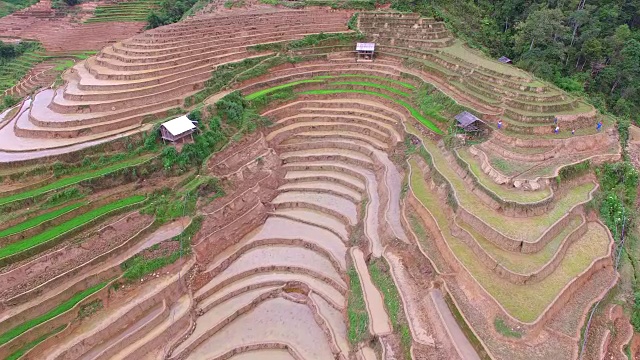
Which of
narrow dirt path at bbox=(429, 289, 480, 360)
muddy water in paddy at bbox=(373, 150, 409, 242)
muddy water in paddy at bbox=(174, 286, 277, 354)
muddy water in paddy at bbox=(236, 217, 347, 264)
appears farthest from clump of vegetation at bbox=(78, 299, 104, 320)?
narrow dirt path at bbox=(429, 289, 480, 360)

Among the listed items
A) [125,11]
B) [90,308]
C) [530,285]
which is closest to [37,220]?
[90,308]

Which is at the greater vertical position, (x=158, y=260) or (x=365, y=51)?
(x=365, y=51)

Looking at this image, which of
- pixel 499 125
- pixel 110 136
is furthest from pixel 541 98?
pixel 110 136

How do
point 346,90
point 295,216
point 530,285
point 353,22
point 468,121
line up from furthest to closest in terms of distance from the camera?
point 353,22, point 346,90, point 295,216, point 468,121, point 530,285

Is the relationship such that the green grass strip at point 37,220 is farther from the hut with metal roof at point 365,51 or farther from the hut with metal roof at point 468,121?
the hut with metal roof at point 365,51

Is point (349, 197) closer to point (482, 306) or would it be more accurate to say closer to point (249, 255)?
point (249, 255)

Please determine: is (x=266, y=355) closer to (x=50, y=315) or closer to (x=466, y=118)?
(x=50, y=315)

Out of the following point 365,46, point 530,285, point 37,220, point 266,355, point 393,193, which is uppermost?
point 365,46

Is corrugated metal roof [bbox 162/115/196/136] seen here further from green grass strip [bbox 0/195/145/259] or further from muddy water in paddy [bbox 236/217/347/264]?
muddy water in paddy [bbox 236/217/347/264]
